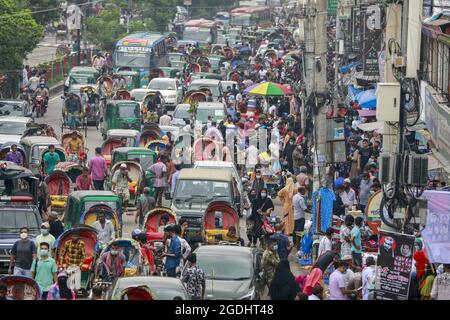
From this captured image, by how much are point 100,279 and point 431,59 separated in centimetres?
1673

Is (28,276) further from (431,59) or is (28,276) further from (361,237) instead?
(431,59)

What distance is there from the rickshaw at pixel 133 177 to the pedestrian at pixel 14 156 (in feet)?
6.92

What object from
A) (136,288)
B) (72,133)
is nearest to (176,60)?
(72,133)

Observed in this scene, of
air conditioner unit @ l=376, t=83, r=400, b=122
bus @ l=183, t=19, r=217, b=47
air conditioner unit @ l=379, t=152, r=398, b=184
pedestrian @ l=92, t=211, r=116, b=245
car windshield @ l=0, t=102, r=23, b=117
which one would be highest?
air conditioner unit @ l=376, t=83, r=400, b=122

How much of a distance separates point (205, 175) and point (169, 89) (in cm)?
2425

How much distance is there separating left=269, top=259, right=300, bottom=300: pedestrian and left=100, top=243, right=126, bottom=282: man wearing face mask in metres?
2.64

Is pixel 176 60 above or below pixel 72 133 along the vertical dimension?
below

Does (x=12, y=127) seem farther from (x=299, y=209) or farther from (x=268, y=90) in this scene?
(x=299, y=209)

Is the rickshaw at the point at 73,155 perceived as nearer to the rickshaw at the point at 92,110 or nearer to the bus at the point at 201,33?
the rickshaw at the point at 92,110

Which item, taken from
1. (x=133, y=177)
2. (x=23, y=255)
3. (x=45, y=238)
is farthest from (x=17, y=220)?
(x=133, y=177)

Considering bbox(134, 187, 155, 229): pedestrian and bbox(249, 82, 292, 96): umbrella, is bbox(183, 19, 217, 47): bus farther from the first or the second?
bbox(134, 187, 155, 229): pedestrian

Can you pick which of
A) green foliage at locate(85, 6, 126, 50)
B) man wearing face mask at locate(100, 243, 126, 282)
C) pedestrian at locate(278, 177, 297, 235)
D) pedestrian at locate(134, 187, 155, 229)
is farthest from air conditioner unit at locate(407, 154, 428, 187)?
green foliage at locate(85, 6, 126, 50)

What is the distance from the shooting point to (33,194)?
31188mm

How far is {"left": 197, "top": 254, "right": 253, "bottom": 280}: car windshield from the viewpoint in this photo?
77.5 feet
